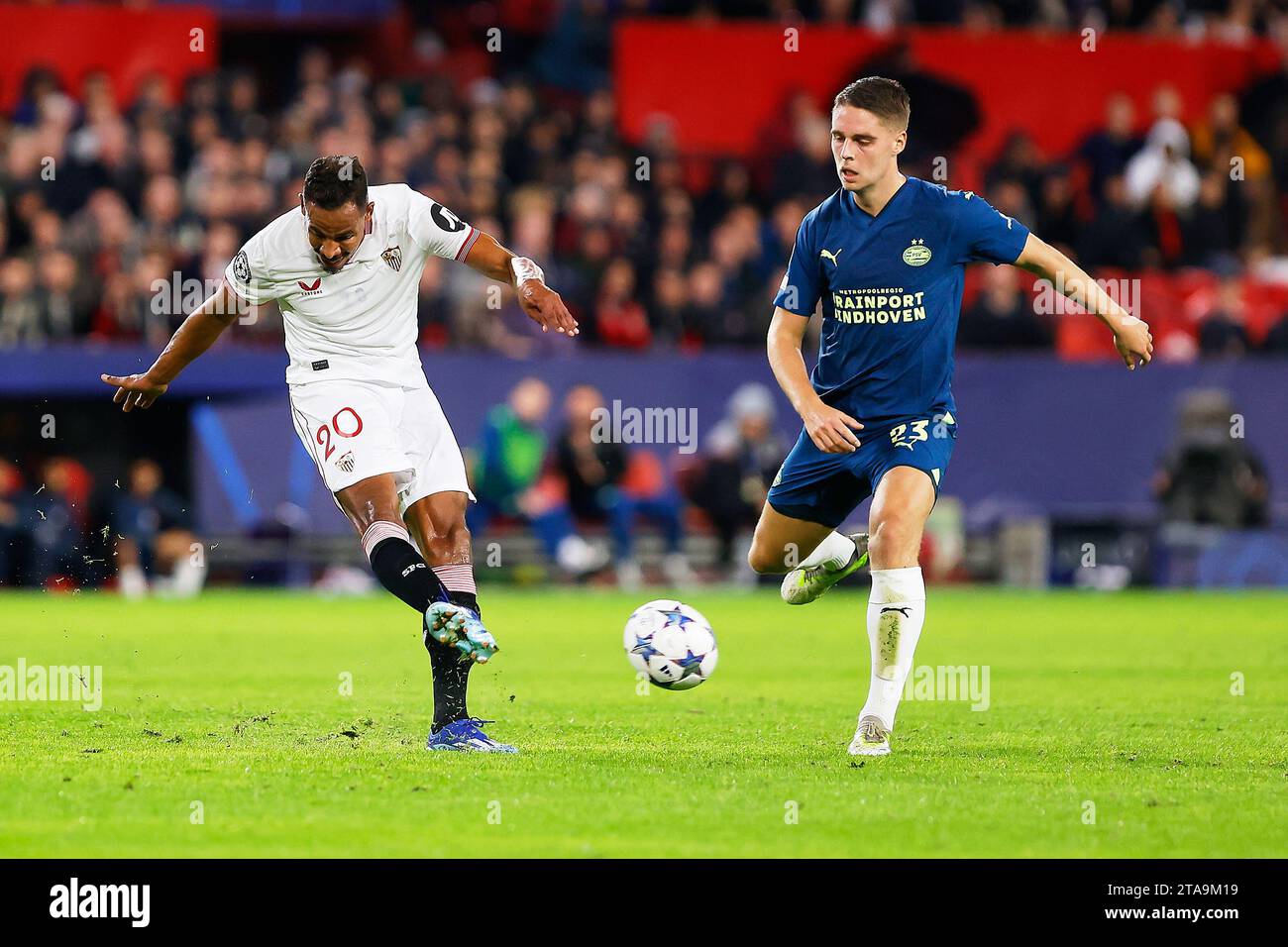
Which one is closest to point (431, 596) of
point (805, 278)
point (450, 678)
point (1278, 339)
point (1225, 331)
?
point (450, 678)

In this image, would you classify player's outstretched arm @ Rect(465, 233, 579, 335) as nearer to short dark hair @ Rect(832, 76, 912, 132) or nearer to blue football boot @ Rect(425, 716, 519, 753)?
short dark hair @ Rect(832, 76, 912, 132)

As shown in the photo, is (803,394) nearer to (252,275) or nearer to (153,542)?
(252,275)

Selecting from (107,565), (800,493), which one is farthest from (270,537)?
(800,493)

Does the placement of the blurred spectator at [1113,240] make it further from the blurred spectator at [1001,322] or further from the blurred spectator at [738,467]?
the blurred spectator at [738,467]

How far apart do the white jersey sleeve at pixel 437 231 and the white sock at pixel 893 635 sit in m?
2.21

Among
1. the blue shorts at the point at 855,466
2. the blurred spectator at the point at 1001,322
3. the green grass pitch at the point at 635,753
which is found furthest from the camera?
the blurred spectator at the point at 1001,322

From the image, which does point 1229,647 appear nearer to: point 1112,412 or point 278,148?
point 1112,412

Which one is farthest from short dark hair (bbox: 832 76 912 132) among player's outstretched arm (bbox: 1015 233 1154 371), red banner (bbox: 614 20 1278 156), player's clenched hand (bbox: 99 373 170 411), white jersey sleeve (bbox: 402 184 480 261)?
red banner (bbox: 614 20 1278 156)

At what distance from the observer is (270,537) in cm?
1962

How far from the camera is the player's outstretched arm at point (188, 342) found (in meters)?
8.52

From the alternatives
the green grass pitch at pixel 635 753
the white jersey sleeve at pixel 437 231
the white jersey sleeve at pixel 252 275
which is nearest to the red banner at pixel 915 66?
the green grass pitch at pixel 635 753

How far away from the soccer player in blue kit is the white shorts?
149 centimetres

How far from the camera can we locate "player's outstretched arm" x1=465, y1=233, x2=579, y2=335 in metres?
7.95
